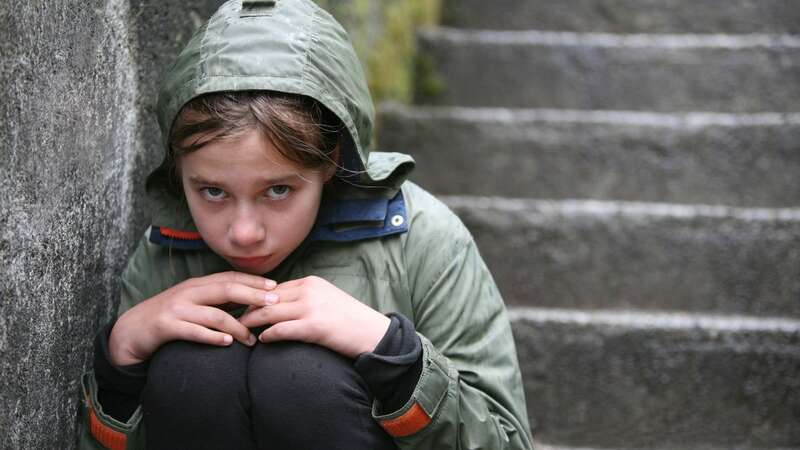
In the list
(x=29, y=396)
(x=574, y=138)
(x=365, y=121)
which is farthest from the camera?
(x=574, y=138)

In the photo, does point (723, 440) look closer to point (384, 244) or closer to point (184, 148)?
point (384, 244)

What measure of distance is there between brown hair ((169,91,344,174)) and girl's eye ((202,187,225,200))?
0.21 ft

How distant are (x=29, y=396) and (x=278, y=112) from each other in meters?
0.54

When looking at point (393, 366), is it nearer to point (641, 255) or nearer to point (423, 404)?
point (423, 404)

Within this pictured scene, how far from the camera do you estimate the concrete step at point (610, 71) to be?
3.03m

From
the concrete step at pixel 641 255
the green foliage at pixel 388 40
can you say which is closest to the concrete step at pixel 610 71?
the green foliage at pixel 388 40

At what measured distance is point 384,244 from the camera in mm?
1536

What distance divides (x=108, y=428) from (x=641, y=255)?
5.00 ft

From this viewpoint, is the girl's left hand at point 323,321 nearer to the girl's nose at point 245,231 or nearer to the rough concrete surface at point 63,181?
the girl's nose at point 245,231

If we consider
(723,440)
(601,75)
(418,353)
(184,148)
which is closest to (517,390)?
(418,353)

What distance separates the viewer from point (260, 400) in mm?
1334

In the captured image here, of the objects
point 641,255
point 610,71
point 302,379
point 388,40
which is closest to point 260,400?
point 302,379

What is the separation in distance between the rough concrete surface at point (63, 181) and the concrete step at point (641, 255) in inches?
43.7

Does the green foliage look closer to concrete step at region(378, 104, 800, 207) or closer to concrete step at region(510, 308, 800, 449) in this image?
concrete step at region(378, 104, 800, 207)
